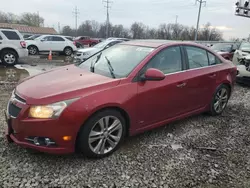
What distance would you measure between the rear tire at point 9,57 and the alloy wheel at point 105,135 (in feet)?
31.3

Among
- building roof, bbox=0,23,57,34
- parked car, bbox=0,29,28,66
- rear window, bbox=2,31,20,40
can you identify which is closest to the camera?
parked car, bbox=0,29,28,66

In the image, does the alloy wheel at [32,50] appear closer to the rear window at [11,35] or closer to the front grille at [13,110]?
the rear window at [11,35]

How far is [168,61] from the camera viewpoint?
3803mm

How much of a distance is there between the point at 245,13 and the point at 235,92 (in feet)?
58.1

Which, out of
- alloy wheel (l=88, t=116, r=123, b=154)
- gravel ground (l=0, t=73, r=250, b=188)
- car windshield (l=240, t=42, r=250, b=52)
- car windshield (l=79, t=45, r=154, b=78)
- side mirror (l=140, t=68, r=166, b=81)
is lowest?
gravel ground (l=0, t=73, r=250, b=188)

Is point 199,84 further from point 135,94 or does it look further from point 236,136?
point 135,94

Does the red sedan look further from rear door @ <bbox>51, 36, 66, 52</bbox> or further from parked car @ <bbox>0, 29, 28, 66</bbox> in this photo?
rear door @ <bbox>51, 36, 66, 52</bbox>

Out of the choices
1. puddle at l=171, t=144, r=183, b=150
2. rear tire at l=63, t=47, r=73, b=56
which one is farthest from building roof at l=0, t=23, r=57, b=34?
puddle at l=171, t=144, r=183, b=150

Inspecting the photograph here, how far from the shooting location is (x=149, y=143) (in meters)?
3.64

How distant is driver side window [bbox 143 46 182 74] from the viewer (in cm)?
360

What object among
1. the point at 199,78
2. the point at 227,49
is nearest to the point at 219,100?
the point at 199,78

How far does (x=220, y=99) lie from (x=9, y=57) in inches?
384

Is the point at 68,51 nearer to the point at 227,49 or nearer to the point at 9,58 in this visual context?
the point at 9,58

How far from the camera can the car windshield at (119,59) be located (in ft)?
11.3
